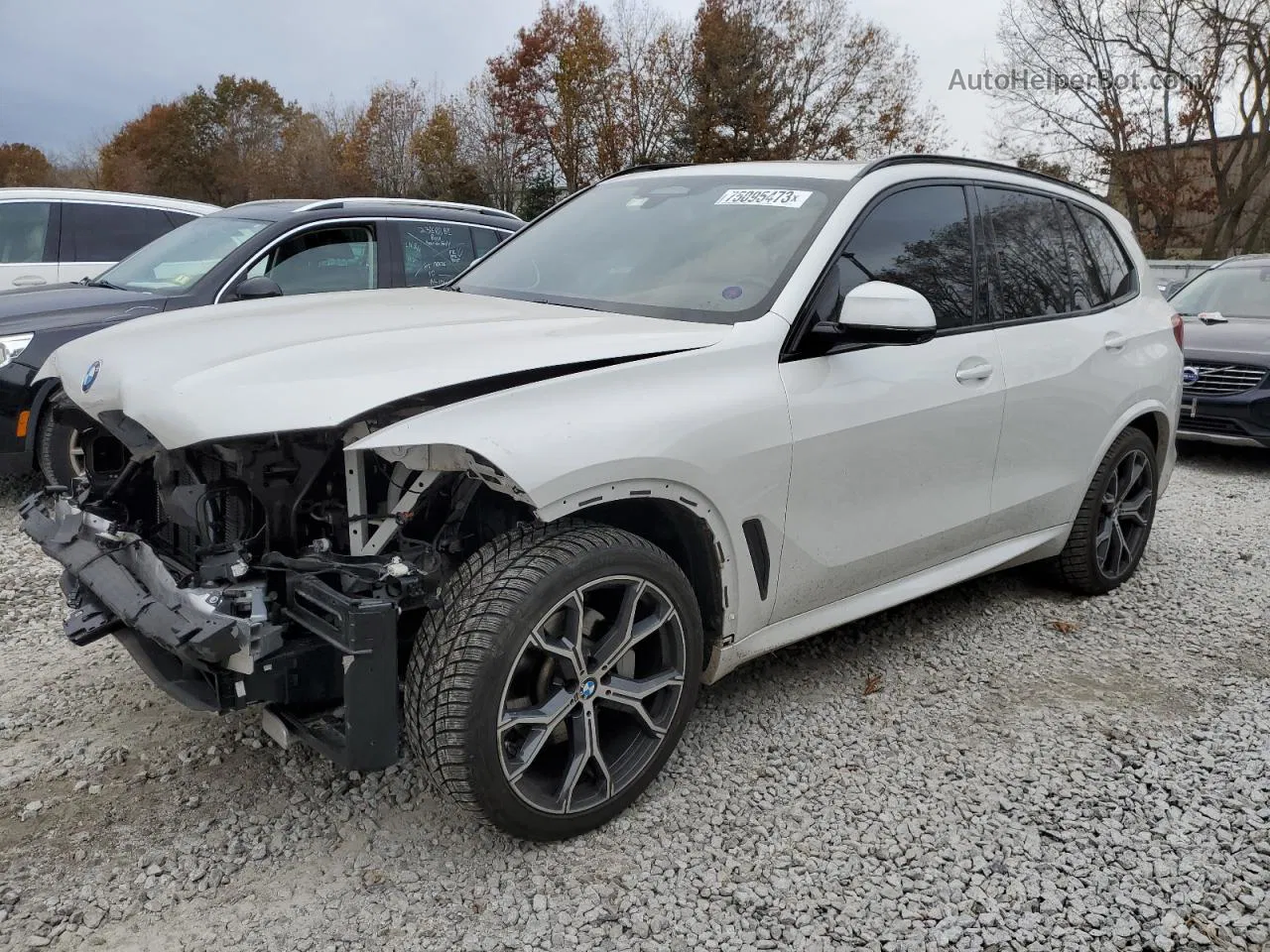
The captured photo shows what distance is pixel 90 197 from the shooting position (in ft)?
26.3

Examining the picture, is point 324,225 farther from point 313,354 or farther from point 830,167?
point 313,354

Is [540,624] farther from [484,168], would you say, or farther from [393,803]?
[484,168]

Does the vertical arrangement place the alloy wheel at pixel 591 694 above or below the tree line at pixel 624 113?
below

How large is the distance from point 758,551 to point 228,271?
14.1ft

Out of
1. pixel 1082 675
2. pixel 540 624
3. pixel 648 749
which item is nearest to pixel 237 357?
pixel 540 624

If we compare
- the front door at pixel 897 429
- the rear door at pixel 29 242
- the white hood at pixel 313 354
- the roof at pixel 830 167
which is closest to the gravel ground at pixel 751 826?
the front door at pixel 897 429

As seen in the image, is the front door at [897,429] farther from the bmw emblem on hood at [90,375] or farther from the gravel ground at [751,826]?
the bmw emblem on hood at [90,375]

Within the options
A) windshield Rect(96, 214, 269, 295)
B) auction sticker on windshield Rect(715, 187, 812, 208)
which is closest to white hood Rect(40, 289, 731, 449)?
auction sticker on windshield Rect(715, 187, 812, 208)

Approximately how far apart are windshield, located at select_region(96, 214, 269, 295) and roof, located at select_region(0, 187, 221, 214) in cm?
115

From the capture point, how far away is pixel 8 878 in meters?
2.52

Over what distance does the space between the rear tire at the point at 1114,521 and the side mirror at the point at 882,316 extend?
6.23 feet

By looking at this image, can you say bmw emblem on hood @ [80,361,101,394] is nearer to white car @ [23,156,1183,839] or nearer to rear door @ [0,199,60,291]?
white car @ [23,156,1183,839]

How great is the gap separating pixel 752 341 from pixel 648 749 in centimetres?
119

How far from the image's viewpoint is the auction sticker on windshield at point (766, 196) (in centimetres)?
339
